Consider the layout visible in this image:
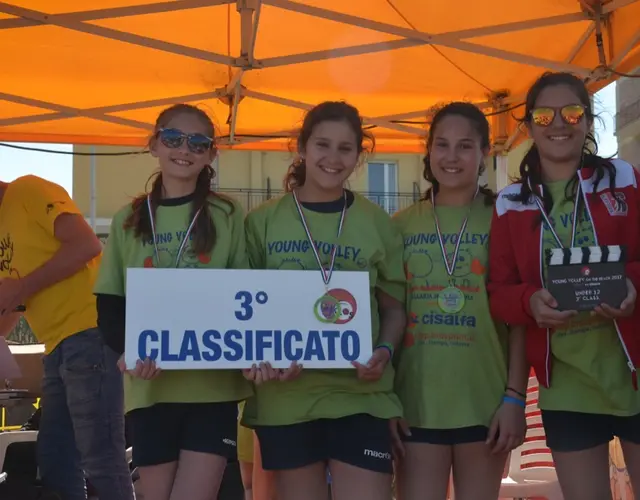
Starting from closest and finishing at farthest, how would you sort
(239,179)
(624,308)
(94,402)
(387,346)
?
1. (624,308)
2. (387,346)
3. (94,402)
4. (239,179)

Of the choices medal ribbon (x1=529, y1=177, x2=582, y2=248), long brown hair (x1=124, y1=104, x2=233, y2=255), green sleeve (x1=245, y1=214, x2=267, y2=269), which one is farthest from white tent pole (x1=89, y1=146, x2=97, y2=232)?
medal ribbon (x1=529, y1=177, x2=582, y2=248)

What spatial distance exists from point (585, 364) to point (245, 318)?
1.08m

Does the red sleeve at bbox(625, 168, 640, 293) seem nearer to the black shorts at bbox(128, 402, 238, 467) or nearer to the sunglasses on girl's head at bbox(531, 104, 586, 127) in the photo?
the sunglasses on girl's head at bbox(531, 104, 586, 127)

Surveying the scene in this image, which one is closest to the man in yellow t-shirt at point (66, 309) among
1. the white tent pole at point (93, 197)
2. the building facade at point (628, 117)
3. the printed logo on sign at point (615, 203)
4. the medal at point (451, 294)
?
the medal at point (451, 294)

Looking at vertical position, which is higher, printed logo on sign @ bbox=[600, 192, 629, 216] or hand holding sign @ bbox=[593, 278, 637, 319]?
printed logo on sign @ bbox=[600, 192, 629, 216]

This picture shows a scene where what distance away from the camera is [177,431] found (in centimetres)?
254

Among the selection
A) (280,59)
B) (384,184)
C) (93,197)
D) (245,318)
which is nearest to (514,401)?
(245,318)

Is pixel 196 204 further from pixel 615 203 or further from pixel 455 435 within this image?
pixel 615 203

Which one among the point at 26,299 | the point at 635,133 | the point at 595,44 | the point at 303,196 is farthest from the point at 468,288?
the point at 635,133

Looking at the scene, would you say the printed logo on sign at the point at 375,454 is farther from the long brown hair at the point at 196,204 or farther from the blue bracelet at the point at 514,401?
the long brown hair at the point at 196,204

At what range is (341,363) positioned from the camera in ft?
8.13

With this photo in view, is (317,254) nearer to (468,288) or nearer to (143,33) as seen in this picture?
(468,288)

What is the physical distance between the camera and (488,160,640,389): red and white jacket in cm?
243

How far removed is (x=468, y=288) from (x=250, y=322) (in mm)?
770
